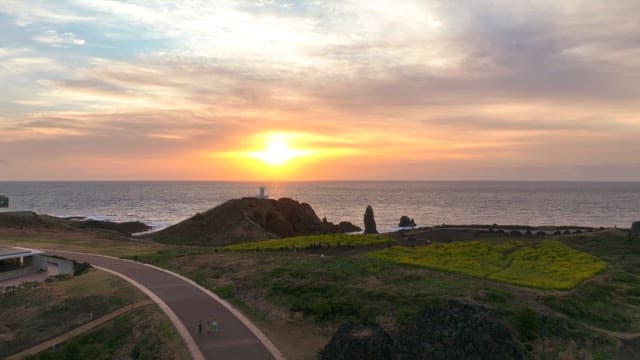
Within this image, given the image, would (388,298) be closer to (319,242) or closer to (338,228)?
(319,242)

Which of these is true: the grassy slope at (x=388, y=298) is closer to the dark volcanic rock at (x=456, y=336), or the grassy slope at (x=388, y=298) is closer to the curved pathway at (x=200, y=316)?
the curved pathway at (x=200, y=316)

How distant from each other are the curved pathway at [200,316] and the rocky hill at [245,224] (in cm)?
2495

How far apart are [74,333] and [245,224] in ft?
133

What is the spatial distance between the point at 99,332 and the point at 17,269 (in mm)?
21549

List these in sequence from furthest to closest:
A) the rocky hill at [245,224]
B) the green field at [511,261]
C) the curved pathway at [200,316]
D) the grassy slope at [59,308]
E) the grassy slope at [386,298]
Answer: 1. the rocky hill at [245,224]
2. the green field at [511,261]
3. the grassy slope at [59,308]
4. the grassy slope at [386,298]
5. the curved pathway at [200,316]

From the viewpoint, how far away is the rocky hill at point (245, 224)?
6719cm

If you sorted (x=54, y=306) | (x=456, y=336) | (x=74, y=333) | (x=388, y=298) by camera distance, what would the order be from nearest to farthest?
(x=456, y=336)
(x=74, y=333)
(x=388, y=298)
(x=54, y=306)

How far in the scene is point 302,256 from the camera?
1681 inches

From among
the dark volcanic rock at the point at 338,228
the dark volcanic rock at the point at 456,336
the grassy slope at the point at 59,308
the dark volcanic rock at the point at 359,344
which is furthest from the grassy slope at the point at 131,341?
the dark volcanic rock at the point at 338,228

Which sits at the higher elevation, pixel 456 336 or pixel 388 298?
pixel 456 336

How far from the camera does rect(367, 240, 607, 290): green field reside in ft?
115

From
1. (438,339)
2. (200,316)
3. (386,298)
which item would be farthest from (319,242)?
(438,339)

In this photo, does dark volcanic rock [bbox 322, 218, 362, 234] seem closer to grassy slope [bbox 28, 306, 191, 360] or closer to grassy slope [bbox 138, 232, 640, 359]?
grassy slope [bbox 138, 232, 640, 359]

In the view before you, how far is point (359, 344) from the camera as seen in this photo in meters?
20.5
